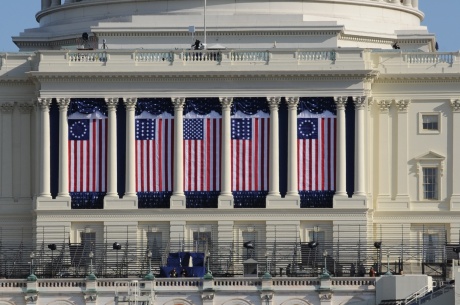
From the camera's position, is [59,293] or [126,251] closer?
[59,293]

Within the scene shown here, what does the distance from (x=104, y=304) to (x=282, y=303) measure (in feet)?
31.5

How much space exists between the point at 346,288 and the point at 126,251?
22670 millimetres

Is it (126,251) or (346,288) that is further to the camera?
(126,251)

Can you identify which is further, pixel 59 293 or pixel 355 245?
pixel 355 245

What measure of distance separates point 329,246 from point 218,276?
13.3 m

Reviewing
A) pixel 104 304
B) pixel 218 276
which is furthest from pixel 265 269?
pixel 104 304

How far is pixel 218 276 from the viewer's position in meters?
188

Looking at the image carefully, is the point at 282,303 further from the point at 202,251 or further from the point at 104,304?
the point at 202,251

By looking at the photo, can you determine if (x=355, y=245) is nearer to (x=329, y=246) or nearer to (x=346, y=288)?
(x=329, y=246)

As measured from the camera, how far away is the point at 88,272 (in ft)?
618

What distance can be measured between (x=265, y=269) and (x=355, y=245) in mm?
10403

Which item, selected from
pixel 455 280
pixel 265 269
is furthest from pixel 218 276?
pixel 455 280

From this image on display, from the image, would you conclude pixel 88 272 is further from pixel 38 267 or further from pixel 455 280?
pixel 455 280

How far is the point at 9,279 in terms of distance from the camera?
179875mm
